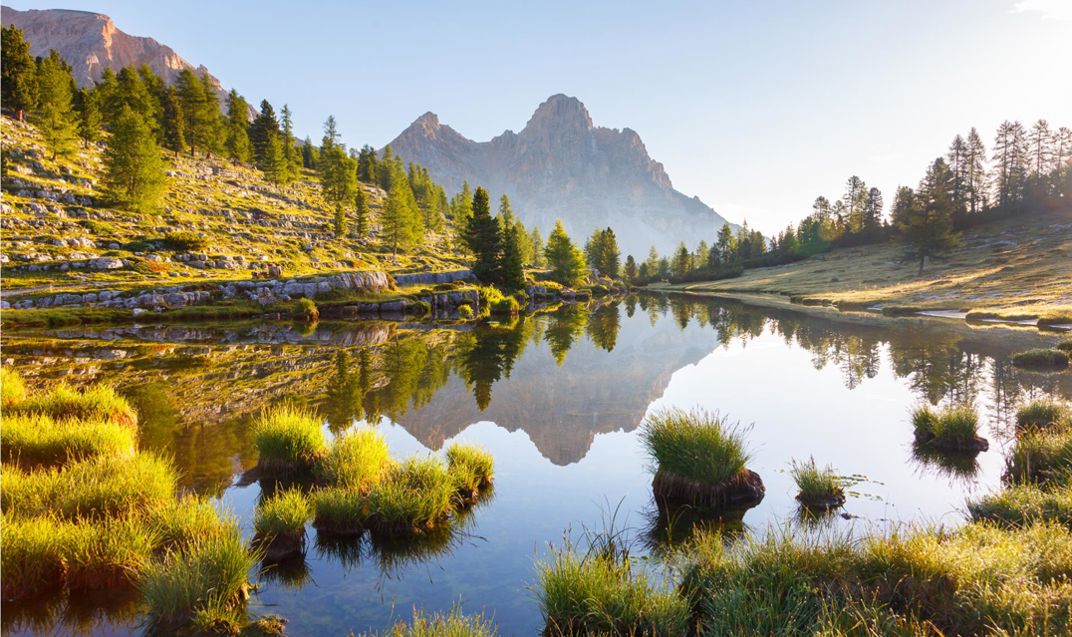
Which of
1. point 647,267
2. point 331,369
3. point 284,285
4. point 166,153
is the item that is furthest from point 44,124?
point 647,267

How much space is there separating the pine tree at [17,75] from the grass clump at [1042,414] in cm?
14543

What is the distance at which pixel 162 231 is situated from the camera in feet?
258

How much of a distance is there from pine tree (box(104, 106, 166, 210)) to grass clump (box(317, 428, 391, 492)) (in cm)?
9259

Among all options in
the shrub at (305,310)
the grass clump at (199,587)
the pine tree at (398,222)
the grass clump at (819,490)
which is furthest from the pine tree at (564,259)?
the grass clump at (199,587)

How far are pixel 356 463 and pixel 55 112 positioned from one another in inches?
4604

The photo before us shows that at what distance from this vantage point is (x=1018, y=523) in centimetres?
807

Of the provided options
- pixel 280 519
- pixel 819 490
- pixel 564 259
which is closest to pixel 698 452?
pixel 819 490

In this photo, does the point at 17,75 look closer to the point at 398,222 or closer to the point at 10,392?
the point at 398,222

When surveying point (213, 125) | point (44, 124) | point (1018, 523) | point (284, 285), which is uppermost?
point (213, 125)

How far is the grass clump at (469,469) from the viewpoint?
11.0 m

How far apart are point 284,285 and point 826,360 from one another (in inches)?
2251

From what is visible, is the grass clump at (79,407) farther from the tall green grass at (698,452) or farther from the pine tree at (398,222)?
the pine tree at (398,222)

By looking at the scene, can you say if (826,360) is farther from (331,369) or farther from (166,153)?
(166,153)

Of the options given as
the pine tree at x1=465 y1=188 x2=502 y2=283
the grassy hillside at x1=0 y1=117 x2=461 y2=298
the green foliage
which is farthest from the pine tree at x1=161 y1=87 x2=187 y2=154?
the green foliage
